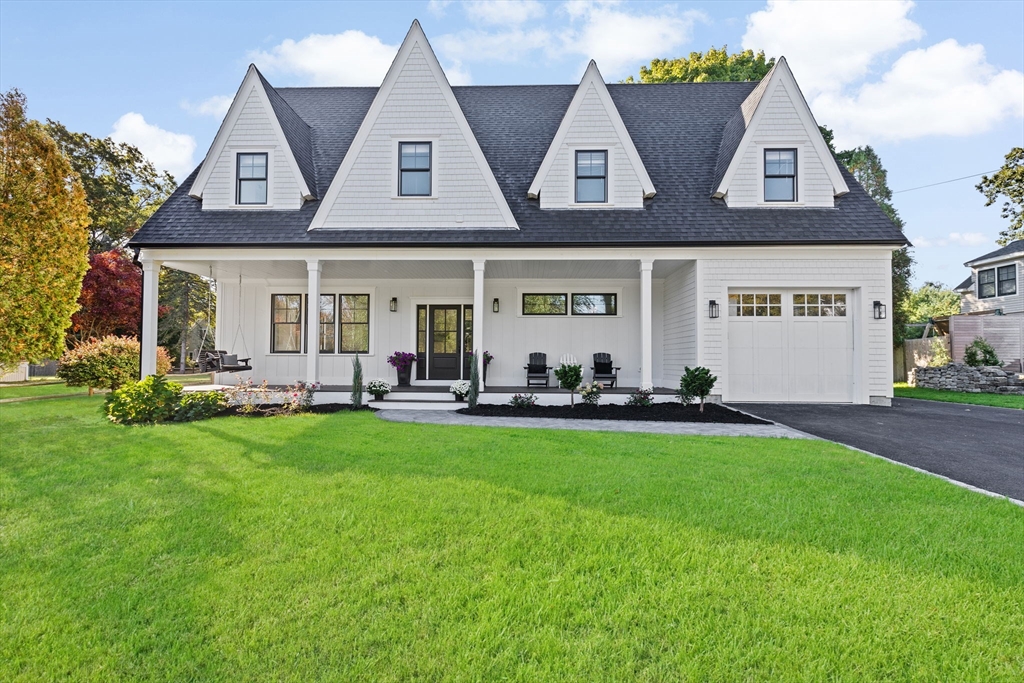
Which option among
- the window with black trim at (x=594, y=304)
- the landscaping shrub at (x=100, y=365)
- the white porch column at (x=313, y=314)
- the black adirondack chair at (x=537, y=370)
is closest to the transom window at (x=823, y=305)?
the window with black trim at (x=594, y=304)

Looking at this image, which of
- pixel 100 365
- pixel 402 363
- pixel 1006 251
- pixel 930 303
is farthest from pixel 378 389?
pixel 930 303

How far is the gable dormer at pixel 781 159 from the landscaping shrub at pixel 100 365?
→ 1572 cm

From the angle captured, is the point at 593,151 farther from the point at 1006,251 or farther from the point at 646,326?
the point at 1006,251

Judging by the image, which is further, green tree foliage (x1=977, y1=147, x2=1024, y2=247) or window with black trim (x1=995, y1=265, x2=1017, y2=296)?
window with black trim (x1=995, y1=265, x2=1017, y2=296)

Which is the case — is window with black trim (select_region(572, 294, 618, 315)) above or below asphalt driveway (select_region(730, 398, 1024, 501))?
above

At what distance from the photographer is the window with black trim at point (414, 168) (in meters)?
11.5

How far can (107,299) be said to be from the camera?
18453 mm

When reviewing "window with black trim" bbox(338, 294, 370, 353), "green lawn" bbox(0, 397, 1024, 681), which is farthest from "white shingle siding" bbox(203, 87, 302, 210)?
"green lawn" bbox(0, 397, 1024, 681)

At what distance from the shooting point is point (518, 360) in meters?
13.1

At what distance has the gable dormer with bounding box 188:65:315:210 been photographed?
11594 mm

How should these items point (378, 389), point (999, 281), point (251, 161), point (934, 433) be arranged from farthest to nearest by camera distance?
point (999, 281)
point (251, 161)
point (378, 389)
point (934, 433)

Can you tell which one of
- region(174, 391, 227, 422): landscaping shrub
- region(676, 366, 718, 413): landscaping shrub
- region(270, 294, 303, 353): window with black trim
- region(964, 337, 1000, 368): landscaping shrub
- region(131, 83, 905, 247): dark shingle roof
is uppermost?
region(131, 83, 905, 247): dark shingle roof

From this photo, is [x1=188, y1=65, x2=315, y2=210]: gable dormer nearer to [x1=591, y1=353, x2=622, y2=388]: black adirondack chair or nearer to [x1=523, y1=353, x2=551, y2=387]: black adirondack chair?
[x1=523, y1=353, x2=551, y2=387]: black adirondack chair

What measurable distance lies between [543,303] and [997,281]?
27428mm
